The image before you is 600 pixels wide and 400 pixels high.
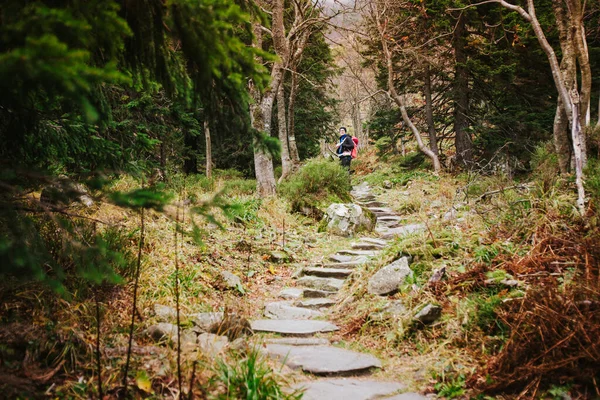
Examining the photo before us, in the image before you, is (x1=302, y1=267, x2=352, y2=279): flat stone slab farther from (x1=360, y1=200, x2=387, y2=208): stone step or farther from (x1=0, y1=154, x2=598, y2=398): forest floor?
(x1=360, y1=200, x2=387, y2=208): stone step

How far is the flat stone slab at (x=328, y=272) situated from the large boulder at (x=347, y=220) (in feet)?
7.16

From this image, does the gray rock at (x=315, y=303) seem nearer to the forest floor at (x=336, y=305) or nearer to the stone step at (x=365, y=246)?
the forest floor at (x=336, y=305)

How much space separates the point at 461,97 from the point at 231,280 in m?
13.0

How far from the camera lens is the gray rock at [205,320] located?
3510mm

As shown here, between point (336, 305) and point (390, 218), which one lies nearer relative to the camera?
point (336, 305)

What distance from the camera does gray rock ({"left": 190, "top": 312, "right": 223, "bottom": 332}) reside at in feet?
11.5

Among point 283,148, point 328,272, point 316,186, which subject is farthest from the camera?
point 283,148

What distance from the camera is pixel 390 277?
183 inches

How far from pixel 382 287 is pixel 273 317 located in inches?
56.9

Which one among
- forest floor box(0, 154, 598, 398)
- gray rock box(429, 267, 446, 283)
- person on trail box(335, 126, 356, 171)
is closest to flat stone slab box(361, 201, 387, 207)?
person on trail box(335, 126, 356, 171)

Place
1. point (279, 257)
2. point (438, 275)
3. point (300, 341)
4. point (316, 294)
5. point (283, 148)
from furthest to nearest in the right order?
point (283, 148), point (279, 257), point (316, 294), point (438, 275), point (300, 341)

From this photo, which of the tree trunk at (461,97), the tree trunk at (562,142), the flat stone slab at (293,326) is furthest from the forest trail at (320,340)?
the tree trunk at (461,97)

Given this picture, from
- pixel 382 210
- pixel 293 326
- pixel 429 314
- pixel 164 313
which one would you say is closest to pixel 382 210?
pixel 382 210

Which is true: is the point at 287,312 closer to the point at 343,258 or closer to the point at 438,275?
the point at 438,275
